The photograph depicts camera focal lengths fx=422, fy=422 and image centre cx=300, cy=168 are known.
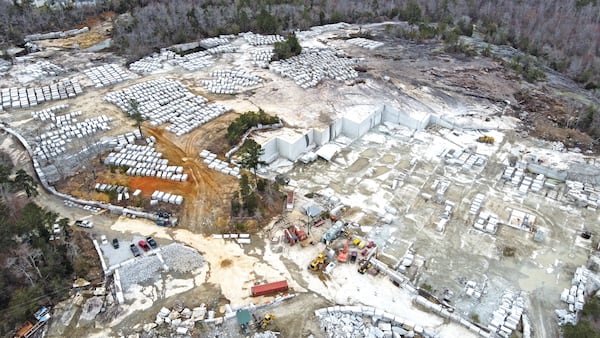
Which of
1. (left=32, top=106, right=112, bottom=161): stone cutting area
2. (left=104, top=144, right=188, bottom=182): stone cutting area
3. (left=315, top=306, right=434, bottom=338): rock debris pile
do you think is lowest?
(left=315, top=306, right=434, bottom=338): rock debris pile

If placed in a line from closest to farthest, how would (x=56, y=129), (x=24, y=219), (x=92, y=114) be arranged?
(x=24, y=219) < (x=56, y=129) < (x=92, y=114)

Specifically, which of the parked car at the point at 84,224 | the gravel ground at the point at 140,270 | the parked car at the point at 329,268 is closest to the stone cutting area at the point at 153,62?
the parked car at the point at 84,224

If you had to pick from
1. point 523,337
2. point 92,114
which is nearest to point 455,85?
point 523,337

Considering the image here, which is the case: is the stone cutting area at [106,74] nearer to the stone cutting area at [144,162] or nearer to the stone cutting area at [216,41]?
the stone cutting area at [216,41]

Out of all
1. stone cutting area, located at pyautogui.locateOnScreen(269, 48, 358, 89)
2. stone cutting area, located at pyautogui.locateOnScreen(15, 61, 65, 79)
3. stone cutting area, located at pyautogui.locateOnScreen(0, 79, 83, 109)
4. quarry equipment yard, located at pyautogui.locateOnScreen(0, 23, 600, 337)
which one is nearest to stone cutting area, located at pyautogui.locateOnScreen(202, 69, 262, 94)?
quarry equipment yard, located at pyautogui.locateOnScreen(0, 23, 600, 337)

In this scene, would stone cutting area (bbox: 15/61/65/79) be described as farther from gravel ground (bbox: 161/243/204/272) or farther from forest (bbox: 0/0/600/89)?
gravel ground (bbox: 161/243/204/272)

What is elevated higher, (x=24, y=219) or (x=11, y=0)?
(x=11, y=0)

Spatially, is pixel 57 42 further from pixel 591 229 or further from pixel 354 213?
pixel 591 229
